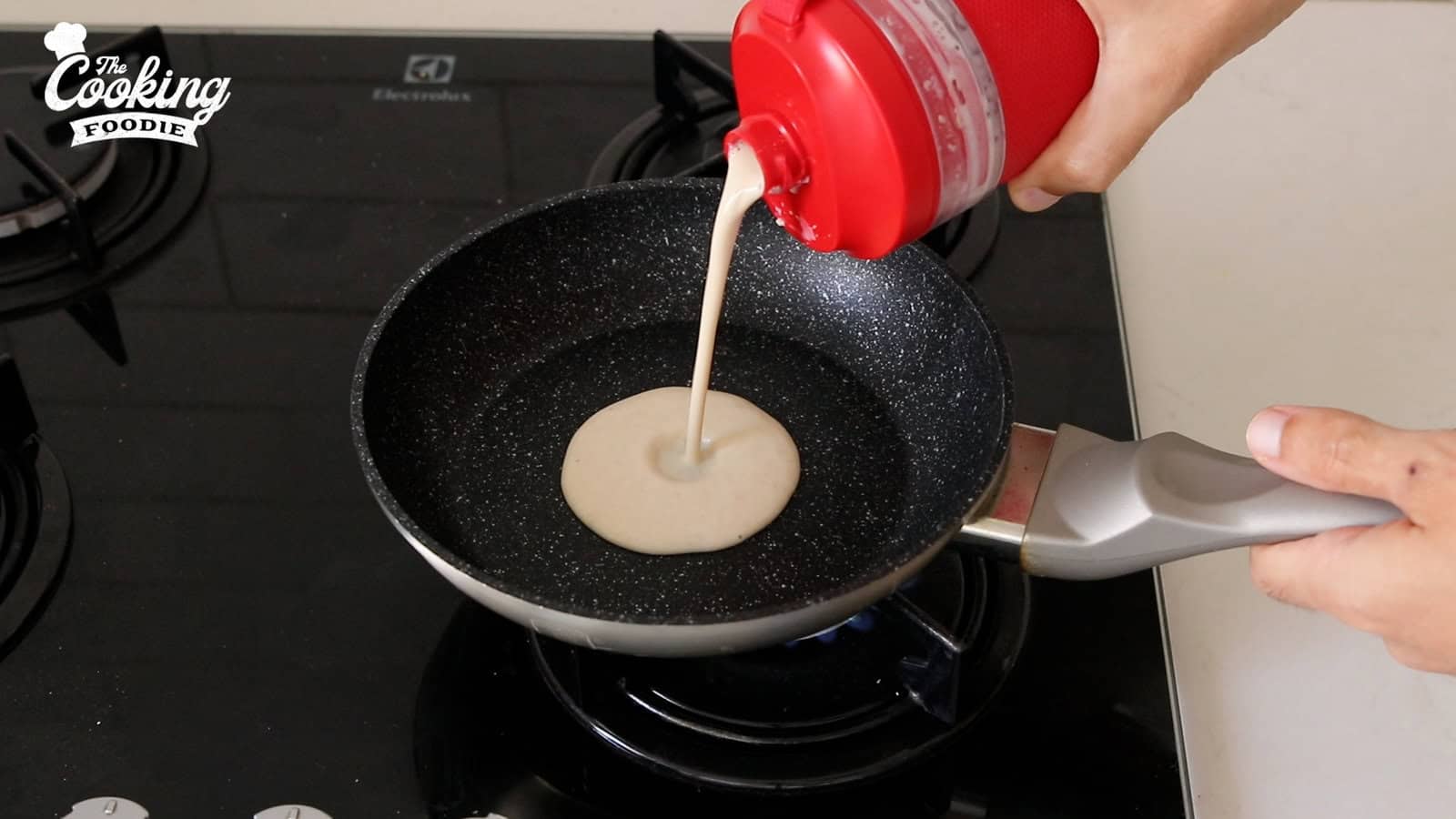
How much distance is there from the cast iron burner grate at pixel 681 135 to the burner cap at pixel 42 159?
13.3 inches

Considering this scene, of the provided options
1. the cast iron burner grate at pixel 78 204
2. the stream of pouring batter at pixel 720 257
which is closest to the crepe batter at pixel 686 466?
the stream of pouring batter at pixel 720 257

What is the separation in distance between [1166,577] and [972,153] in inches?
11.0

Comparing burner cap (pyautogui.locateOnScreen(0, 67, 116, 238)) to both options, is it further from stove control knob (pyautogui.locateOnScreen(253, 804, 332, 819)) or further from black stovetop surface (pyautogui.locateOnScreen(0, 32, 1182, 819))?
stove control knob (pyautogui.locateOnScreen(253, 804, 332, 819))

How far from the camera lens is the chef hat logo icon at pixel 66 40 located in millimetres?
1014

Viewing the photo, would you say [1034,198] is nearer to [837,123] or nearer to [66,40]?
[837,123]

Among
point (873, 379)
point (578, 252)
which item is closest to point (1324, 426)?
point (873, 379)

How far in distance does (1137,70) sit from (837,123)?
0.59 ft

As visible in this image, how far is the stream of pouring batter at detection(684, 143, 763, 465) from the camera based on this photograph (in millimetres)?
653

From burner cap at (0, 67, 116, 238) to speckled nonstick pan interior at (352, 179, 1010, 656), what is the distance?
0.27 m

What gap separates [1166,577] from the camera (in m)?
0.74

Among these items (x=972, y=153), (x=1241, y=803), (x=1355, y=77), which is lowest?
(x=1241, y=803)

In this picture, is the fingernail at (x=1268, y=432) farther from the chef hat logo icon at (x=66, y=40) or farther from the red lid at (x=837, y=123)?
the chef hat logo icon at (x=66, y=40)

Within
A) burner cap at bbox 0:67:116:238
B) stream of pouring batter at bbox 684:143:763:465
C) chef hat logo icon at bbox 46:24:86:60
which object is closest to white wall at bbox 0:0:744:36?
chef hat logo icon at bbox 46:24:86:60

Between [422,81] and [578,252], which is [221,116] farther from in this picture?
[578,252]
